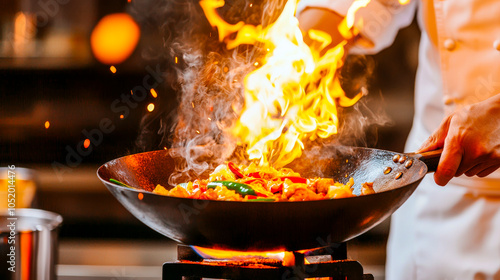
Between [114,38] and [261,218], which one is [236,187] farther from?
[114,38]

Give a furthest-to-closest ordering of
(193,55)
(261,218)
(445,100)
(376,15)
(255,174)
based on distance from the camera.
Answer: (193,55), (376,15), (445,100), (255,174), (261,218)

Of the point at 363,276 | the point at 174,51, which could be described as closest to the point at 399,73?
the point at 174,51

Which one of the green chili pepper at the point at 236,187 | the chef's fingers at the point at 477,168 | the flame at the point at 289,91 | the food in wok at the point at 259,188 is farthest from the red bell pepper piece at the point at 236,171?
the chef's fingers at the point at 477,168

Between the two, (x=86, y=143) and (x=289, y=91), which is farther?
(x=86, y=143)

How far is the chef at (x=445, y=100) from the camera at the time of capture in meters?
1.72

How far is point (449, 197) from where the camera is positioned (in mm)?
1801

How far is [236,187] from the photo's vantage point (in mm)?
1360

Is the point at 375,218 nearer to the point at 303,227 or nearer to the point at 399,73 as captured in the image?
the point at 303,227

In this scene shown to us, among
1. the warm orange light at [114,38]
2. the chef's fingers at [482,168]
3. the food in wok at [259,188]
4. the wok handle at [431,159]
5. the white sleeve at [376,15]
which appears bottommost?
the warm orange light at [114,38]

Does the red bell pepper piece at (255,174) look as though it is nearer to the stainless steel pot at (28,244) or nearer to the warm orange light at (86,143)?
the stainless steel pot at (28,244)

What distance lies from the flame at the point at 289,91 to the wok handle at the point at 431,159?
503 mm

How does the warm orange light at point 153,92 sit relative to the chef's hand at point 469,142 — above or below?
below

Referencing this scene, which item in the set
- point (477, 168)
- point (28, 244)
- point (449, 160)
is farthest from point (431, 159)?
point (28, 244)

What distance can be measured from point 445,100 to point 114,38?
241cm
